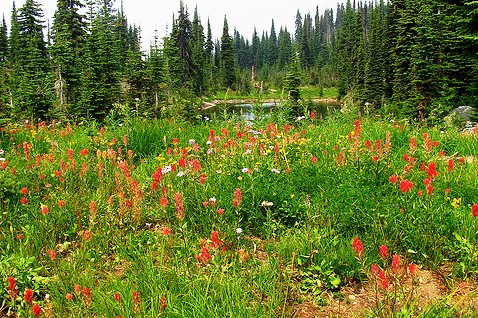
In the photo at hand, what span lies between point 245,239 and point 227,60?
279 feet

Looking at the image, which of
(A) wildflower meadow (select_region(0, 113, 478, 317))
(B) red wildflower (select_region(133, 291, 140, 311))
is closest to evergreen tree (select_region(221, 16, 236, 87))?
(A) wildflower meadow (select_region(0, 113, 478, 317))

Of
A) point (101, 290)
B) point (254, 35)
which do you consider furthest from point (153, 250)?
point (254, 35)

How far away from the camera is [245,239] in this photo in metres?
3.39

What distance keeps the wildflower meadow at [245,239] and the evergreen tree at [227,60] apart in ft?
266

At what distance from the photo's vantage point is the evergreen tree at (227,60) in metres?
84.6

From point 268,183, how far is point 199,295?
5.99ft

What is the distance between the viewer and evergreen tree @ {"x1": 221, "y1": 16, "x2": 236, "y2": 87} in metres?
84.6

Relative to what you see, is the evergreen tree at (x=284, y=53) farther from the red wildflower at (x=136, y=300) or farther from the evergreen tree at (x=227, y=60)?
A: the red wildflower at (x=136, y=300)

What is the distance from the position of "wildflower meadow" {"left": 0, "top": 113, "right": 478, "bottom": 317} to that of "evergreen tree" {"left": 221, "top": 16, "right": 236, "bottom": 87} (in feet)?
266

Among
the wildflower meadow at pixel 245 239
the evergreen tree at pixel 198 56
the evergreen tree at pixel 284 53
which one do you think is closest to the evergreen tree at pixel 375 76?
the evergreen tree at pixel 198 56

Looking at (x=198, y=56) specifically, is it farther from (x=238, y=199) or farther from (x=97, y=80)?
(x=238, y=199)

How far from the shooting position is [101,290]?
262cm

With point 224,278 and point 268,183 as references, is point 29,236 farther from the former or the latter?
point 268,183

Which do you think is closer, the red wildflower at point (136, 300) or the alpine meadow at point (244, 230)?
the red wildflower at point (136, 300)
